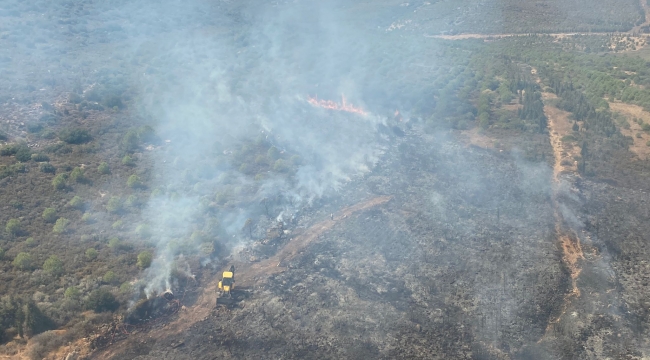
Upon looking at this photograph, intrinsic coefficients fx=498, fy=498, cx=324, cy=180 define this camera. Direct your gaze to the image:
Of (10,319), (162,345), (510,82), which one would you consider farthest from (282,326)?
(510,82)

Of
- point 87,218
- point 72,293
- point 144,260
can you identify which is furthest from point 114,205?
point 72,293

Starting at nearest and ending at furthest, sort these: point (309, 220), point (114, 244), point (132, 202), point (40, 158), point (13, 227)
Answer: point (114, 244) → point (13, 227) → point (309, 220) → point (132, 202) → point (40, 158)

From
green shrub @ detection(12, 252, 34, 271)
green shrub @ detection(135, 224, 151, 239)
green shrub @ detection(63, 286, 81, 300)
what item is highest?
green shrub @ detection(12, 252, 34, 271)

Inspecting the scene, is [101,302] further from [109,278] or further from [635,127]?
[635,127]

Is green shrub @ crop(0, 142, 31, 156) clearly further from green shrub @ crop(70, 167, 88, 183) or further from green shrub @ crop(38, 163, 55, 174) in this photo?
green shrub @ crop(70, 167, 88, 183)

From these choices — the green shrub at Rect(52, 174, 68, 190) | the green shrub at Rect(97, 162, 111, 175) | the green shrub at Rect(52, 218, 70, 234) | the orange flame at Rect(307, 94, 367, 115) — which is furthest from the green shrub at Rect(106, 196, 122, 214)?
the orange flame at Rect(307, 94, 367, 115)

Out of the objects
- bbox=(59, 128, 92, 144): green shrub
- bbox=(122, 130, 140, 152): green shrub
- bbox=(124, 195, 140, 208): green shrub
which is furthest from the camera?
bbox=(59, 128, 92, 144): green shrub

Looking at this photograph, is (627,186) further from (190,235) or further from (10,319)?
(10,319)
